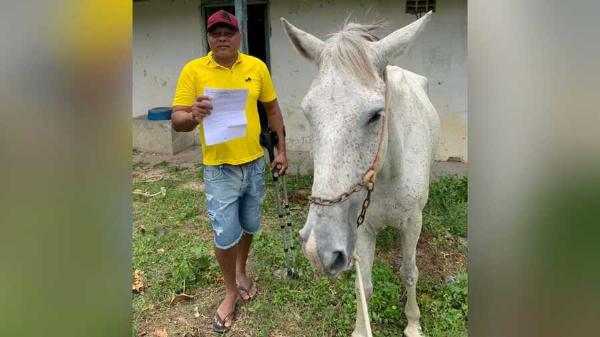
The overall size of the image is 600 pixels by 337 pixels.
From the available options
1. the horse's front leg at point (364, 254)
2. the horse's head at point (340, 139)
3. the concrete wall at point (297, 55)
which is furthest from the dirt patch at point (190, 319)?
the concrete wall at point (297, 55)

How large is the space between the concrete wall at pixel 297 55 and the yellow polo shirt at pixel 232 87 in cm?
234

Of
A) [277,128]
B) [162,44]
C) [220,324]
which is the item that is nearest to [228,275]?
[220,324]

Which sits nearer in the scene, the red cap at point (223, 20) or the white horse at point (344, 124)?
the white horse at point (344, 124)

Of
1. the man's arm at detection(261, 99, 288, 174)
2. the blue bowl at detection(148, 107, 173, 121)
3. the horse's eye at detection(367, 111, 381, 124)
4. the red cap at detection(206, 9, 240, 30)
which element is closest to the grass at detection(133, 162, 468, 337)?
the man's arm at detection(261, 99, 288, 174)

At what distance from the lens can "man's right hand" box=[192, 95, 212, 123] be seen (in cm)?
232

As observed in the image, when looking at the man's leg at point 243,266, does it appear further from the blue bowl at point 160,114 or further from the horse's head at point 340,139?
the blue bowl at point 160,114

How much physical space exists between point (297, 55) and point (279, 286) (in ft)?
15.2

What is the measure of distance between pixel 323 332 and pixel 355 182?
1.62m

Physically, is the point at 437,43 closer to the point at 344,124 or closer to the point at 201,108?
the point at 201,108

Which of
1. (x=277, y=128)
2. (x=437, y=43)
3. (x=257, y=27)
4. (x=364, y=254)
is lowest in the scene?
(x=364, y=254)

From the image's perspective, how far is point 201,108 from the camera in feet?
7.66

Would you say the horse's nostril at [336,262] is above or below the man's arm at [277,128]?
below

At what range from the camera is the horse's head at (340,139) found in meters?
1.47

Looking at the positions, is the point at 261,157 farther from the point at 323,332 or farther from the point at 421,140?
the point at 323,332
